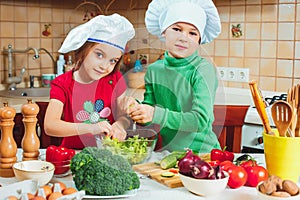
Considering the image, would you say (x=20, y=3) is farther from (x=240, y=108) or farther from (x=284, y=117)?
(x=284, y=117)

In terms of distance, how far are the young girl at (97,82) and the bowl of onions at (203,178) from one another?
0.96 feet

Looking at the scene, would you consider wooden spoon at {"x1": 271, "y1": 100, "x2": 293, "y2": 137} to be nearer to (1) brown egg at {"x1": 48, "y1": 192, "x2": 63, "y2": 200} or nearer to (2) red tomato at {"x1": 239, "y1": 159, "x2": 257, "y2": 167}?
(2) red tomato at {"x1": 239, "y1": 159, "x2": 257, "y2": 167}

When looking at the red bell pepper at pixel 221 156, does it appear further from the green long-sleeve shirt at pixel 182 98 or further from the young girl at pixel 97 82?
the young girl at pixel 97 82

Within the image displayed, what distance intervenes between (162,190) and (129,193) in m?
0.10

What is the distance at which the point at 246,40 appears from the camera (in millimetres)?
2840

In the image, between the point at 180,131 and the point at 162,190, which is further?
the point at 180,131

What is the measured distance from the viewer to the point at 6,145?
4.55ft

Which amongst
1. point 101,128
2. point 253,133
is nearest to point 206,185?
point 101,128

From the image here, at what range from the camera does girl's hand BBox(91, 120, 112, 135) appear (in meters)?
1.42

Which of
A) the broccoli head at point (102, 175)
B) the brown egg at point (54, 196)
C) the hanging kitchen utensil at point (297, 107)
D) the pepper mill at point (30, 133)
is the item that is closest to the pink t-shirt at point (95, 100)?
the pepper mill at point (30, 133)

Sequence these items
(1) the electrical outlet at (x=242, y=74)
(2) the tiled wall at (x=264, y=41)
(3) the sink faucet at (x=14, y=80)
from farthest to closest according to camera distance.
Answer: (3) the sink faucet at (x=14, y=80) < (1) the electrical outlet at (x=242, y=74) < (2) the tiled wall at (x=264, y=41)

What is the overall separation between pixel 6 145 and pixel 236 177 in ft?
2.05

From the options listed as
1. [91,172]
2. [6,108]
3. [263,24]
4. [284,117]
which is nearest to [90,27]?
[6,108]

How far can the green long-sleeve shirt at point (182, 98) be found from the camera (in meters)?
1.49
